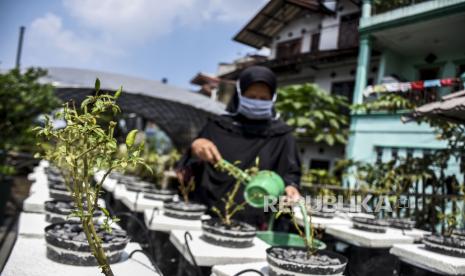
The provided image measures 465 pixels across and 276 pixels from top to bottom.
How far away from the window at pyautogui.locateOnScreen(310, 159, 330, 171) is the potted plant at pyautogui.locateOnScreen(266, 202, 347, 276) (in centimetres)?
1287

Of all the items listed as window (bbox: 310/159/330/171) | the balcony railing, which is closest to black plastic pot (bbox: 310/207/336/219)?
the balcony railing

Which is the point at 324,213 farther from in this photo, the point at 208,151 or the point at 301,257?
the point at 301,257

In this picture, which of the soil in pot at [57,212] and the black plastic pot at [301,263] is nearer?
the black plastic pot at [301,263]

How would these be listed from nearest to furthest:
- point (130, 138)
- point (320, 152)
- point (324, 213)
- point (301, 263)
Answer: point (130, 138), point (301, 263), point (324, 213), point (320, 152)

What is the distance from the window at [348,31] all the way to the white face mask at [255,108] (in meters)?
11.2

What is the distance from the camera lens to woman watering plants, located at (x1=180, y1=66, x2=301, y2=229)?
2764mm

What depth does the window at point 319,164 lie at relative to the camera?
13.9m

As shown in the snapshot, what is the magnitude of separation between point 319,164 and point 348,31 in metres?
5.07

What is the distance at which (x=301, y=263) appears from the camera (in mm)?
1180

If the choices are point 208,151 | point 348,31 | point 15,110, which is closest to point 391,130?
point 348,31

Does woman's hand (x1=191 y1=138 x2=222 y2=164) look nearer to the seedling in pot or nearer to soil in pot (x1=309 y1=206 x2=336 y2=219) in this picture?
soil in pot (x1=309 y1=206 x2=336 y2=219)

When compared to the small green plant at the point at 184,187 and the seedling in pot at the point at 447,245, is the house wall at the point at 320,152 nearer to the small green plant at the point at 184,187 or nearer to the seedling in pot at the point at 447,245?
the small green plant at the point at 184,187

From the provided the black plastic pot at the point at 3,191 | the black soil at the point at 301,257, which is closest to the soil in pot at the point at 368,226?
the black soil at the point at 301,257

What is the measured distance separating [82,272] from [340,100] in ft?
40.3
